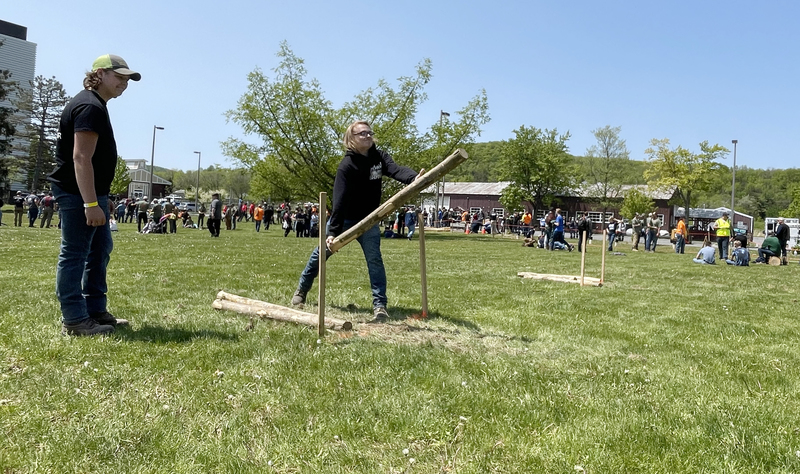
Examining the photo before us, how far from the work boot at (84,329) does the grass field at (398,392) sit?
0.34ft

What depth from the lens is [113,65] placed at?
4797 mm

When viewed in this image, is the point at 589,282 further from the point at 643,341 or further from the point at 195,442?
the point at 195,442

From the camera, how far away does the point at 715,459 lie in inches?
111

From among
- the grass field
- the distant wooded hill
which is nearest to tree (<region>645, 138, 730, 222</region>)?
the distant wooded hill

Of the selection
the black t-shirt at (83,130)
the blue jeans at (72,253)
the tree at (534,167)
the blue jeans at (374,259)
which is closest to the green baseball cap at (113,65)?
the black t-shirt at (83,130)

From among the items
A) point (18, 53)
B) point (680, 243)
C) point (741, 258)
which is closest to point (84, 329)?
point (741, 258)

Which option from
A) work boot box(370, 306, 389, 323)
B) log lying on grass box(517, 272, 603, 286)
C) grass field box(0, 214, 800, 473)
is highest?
log lying on grass box(517, 272, 603, 286)

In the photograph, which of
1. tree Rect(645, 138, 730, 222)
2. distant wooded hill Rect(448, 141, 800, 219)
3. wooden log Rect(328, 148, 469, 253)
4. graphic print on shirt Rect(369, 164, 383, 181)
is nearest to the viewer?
wooden log Rect(328, 148, 469, 253)

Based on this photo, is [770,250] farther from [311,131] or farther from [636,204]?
[636,204]

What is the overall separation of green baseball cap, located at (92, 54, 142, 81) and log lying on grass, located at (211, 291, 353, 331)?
248 centimetres

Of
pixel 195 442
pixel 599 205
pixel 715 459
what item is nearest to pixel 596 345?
pixel 715 459

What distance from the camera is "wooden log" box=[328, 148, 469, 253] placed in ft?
16.1

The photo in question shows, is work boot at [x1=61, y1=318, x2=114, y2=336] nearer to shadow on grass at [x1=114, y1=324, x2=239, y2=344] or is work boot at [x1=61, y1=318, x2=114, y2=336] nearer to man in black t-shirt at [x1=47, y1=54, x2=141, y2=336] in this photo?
man in black t-shirt at [x1=47, y1=54, x2=141, y2=336]

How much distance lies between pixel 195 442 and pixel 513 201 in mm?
61231
